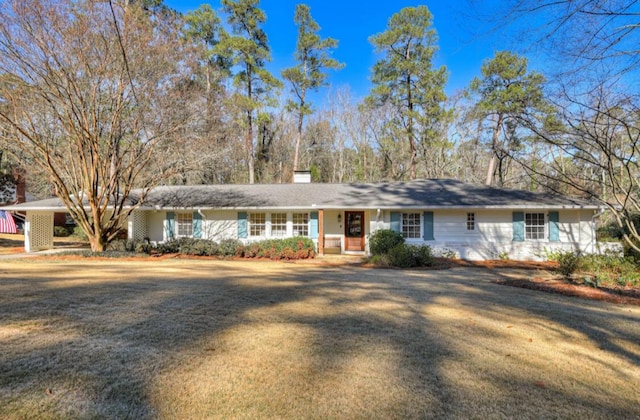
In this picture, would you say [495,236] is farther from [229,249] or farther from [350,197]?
[229,249]

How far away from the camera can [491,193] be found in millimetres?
15562

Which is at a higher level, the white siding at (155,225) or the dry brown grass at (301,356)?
the white siding at (155,225)

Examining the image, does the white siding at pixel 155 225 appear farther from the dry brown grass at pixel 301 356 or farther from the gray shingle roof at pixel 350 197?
the dry brown grass at pixel 301 356

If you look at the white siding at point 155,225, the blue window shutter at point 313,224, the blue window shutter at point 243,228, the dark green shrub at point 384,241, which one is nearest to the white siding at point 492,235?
the dark green shrub at point 384,241

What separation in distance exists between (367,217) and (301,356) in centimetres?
1303

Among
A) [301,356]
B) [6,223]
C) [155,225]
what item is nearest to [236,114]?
[155,225]

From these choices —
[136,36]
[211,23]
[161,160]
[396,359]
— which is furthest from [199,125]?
[396,359]

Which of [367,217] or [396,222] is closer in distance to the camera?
[396,222]

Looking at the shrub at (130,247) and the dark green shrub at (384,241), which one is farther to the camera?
the shrub at (130,247)

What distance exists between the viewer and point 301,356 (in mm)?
3375

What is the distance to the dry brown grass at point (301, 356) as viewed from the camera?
2537mm

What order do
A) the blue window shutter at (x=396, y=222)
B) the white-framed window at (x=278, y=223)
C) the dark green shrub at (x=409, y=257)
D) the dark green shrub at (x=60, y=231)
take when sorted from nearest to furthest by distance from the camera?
1. the dark green shrub at (x=409, y=257)
2. the blue window shutter at (x=396, y=222)
3. the white-framed window at (x=278, y=223)
4. the dark green shrub at (x=60, y=231)

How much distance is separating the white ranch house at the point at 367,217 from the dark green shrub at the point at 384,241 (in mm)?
1179

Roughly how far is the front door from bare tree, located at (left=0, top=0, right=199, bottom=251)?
830cm
